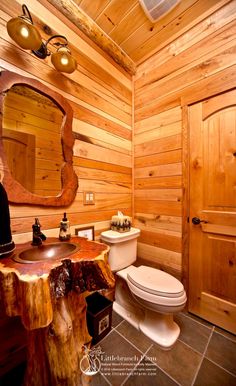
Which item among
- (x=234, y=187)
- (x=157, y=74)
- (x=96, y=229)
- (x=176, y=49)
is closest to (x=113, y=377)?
(x=96, y=229)

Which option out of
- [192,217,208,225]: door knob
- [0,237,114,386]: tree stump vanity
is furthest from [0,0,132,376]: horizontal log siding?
[192,217,208,225]: door knob

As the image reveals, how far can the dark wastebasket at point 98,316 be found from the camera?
1221 mm

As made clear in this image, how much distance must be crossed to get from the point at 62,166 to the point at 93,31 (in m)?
1.31

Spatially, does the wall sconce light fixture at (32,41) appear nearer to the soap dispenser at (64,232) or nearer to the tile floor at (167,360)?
the soap dispenser at (64,232)

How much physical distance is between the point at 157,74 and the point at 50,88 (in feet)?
3.92

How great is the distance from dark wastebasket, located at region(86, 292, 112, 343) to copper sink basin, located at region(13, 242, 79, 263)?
0.63 metres

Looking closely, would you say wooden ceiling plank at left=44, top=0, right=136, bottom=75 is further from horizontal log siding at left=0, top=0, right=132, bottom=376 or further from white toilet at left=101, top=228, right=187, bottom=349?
white toilet at left=101, top=228, right=187, bottom=349

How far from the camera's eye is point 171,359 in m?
1.11

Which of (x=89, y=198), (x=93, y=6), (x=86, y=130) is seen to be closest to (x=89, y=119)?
(x=86, y=130)

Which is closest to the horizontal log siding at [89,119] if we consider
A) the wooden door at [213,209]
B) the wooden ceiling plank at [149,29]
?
the wooden ceiling plank at [149,29]

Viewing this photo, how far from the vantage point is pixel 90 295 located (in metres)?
1.41

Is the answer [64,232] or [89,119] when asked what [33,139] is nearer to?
[89,119]

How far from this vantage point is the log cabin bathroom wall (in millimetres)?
1215

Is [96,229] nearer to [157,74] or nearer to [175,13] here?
[157,74]
